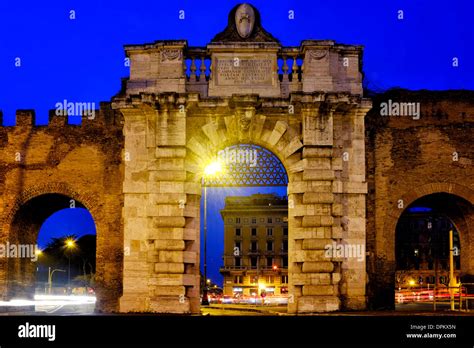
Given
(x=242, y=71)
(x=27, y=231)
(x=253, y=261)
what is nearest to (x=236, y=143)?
(x=242, y=71)

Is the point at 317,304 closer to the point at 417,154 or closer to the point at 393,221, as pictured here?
the point at 393,221

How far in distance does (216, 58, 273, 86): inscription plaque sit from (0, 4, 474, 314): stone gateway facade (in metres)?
0.03

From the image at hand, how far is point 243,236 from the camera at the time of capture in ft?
272

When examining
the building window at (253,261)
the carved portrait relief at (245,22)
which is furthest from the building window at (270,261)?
the carved portrait relief at (245,22)

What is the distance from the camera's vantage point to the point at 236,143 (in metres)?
23.0

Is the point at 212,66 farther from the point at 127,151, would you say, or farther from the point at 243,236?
the point at 243,236

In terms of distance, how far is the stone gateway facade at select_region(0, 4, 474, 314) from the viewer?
2175 centimetres

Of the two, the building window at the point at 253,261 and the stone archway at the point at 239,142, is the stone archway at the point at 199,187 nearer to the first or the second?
the stone archway at the point at 239,142

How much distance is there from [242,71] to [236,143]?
2.18 metres

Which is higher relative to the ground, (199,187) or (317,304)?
(199,187)

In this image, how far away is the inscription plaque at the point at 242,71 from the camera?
892 inches

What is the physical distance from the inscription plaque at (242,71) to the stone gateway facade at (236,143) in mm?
30

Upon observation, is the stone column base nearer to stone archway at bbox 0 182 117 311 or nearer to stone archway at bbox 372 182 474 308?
stone archway at bbox 372 182 474 308

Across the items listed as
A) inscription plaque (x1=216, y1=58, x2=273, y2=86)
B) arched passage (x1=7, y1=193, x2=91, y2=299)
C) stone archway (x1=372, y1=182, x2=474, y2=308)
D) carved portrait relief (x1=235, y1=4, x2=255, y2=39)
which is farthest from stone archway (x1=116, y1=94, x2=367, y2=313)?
arched passage (x1=7, y1=193, x2=91, y2=299)
